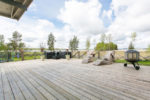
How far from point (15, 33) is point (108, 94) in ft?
82.6

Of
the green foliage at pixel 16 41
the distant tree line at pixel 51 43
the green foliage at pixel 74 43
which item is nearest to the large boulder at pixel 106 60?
the distant tree line at pixel 51 43

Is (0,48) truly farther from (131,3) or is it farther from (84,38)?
(84,38)

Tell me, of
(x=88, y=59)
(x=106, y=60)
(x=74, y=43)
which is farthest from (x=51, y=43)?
(x=106, y=60)

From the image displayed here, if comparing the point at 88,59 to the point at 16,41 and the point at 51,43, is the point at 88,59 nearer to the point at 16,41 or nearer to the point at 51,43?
the point at 16,41

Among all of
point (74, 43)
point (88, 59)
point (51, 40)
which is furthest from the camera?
point (74, 43)

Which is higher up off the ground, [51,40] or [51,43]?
[51,40]

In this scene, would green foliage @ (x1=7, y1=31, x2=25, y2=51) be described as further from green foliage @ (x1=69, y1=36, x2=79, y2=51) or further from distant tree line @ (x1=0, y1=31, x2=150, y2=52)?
green foliage @ (x1=69, y1=36, x2=79, y2=51)

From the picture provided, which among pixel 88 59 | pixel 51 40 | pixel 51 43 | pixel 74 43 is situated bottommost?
pixel 88 59

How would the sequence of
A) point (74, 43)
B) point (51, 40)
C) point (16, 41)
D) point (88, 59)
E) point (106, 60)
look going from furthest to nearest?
point (74, 43) → point (51, 40) → point (16, 41) → point (88, 59) → point (106, 60)

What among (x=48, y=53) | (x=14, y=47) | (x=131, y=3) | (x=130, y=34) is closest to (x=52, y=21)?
(x=48, y=53)

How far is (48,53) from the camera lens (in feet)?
31.9

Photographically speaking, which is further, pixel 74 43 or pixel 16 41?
pixel 74 43

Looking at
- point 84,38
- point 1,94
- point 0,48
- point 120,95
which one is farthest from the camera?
point 84,38

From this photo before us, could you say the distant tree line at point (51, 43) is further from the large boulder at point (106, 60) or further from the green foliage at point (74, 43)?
the large boulder at point (106, 60)
